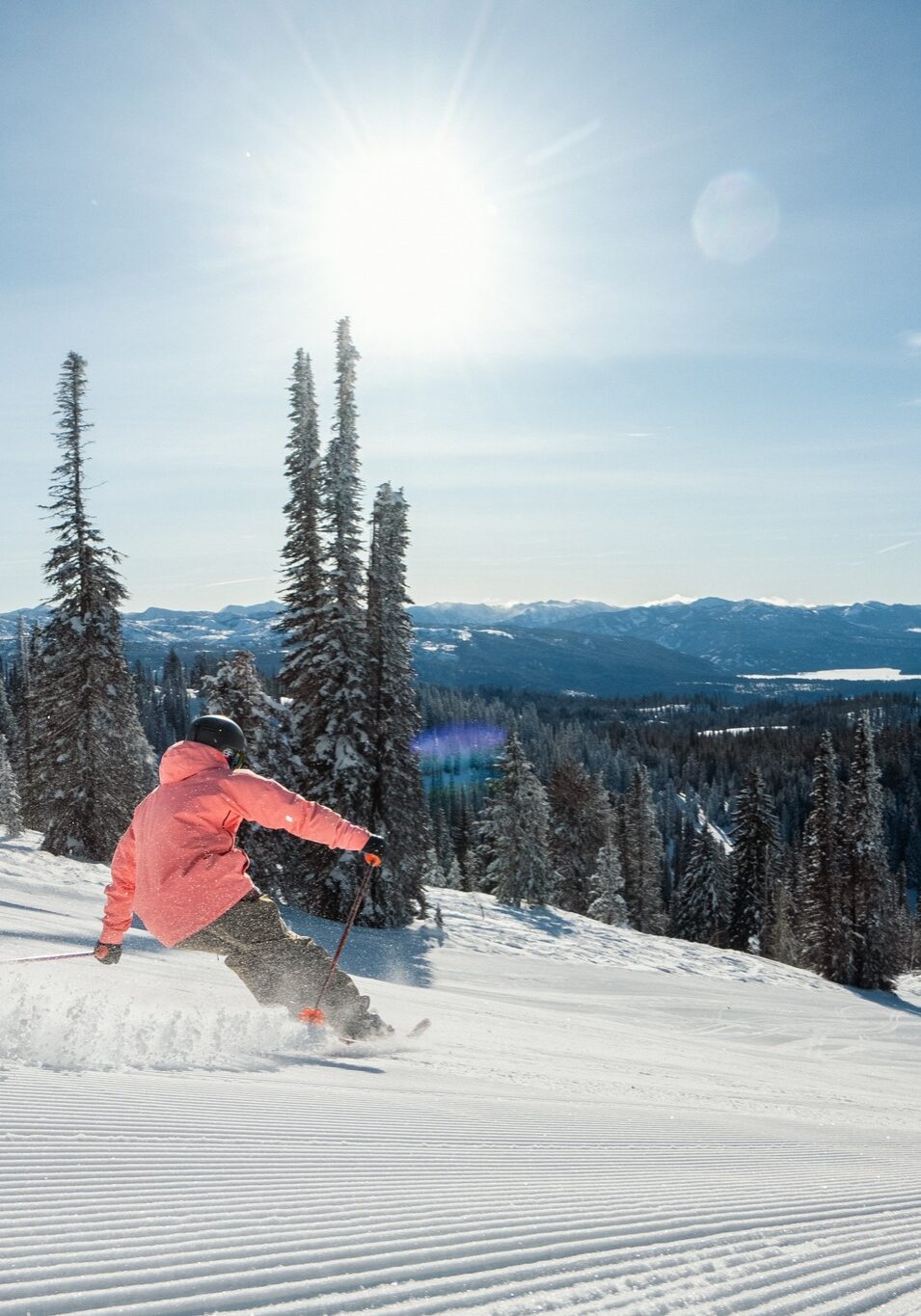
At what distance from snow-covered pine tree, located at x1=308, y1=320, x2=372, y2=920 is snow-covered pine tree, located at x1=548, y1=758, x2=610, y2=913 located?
28.6 m

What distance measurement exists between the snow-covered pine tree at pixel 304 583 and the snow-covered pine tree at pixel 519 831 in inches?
707

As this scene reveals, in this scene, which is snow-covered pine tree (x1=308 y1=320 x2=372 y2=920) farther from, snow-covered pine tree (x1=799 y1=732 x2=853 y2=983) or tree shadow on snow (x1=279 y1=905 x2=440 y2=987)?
snow-covered pine tree (x1=799 y1=732 x2=853 y2=983)

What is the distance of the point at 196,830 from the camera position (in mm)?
5828

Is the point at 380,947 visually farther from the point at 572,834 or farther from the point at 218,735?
the point at 572,834

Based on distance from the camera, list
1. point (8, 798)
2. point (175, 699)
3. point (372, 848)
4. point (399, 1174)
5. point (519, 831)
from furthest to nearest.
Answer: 1. point (175, 699)
2. point (519, 831)
3. point (8, 798)
4. point (372, 848)
5. point (399, 1174)

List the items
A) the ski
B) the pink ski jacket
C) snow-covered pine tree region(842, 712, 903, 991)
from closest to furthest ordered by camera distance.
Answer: the pink ski jacket → the ski → snow-covered pine tree region(842, 712, 903, 991)

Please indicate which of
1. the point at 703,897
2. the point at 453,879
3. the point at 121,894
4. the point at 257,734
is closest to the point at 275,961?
the point at 121,894

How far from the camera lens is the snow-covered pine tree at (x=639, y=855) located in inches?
2318

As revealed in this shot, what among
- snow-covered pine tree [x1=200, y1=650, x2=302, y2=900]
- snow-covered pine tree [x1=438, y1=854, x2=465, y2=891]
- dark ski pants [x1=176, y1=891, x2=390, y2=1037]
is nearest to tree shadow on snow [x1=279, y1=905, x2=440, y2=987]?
snow-covered pine tree [x1=200, y1=650, x2=302, y2=900]

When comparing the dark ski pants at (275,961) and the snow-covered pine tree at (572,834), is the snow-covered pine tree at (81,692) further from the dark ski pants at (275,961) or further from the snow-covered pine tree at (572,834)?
the snow-covered pine tree at (572,834)

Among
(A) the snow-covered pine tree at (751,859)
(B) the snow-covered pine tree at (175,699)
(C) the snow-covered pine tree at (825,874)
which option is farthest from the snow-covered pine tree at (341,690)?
(B) the snow-covered pine tree at (175,699)

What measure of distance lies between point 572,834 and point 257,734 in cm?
3253

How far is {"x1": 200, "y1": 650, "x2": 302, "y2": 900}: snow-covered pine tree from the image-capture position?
74.2ft

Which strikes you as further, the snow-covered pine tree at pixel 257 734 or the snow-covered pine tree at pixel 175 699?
the snow-covered pine tree at pixel 175 699
